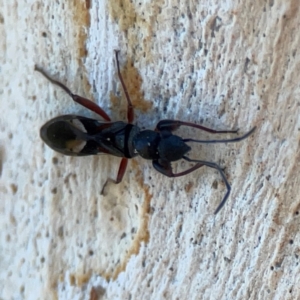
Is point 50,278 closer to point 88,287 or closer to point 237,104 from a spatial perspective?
point 88,287

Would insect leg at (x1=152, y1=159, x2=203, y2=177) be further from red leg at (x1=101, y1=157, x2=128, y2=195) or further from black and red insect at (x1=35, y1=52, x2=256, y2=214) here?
red leg at (x1=101, y1=157, x2=128, y2=195)

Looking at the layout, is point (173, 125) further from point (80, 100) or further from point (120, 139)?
point (80, 100)

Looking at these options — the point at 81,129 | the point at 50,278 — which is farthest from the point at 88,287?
the point at 81,129

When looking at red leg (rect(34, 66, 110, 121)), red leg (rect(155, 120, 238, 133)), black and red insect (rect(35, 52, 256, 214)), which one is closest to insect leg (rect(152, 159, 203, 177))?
black and red insect (rect(35, 52, 256, 214))

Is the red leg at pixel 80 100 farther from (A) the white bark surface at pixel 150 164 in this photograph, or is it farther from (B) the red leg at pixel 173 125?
Answer: (B) the red leg at pixel 173 125

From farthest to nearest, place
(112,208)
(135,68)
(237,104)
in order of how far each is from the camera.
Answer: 1. (112,208)
2. (135,68)
3. (237,104)
